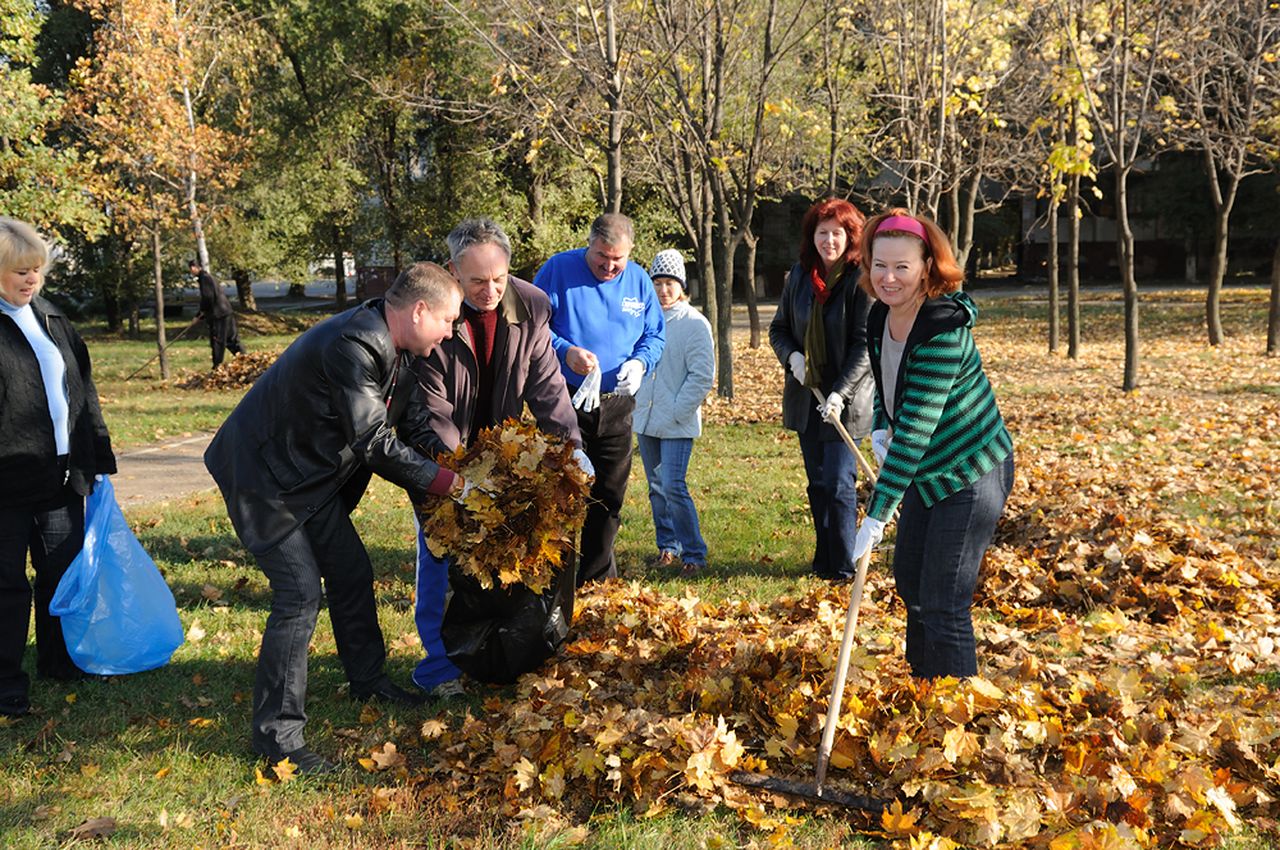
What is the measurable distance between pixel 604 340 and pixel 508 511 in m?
1.73

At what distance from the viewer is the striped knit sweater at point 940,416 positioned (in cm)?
349

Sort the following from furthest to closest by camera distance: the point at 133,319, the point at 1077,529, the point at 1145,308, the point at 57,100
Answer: the point at 133,319
the point at 1145,308
the point at 57,100
the point at 1077,529

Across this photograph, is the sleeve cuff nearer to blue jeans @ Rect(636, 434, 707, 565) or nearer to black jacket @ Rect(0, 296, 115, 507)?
black jacket @ Rect(0, 296, 115, 507)

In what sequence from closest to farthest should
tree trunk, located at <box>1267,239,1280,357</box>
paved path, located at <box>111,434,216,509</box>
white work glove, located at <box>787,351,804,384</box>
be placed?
white work glove, located at <box>787,351,804,384</box>
paved path, located at <box>111,434,216,509</box>
tree trunk, located at <box>1267,239,1280,357</box>

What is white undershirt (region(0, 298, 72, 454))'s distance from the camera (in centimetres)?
448

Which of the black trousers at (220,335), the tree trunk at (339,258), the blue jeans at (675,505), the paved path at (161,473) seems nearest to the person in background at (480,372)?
the blue jeans at (675,505)

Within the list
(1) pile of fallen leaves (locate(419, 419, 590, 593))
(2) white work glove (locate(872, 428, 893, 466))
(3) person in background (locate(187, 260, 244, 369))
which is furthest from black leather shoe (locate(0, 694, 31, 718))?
(3) person in background (locate(187, 260, 244, 369))

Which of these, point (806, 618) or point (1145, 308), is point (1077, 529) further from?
point (1145, 308)

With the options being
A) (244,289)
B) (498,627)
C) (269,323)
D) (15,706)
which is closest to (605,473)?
(498,627)

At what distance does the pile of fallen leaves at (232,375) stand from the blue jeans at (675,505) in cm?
1321

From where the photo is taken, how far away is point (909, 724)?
3.51 metres

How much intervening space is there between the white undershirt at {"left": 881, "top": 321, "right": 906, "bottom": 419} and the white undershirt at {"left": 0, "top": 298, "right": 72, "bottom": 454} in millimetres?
3369

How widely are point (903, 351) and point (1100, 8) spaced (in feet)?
35.5

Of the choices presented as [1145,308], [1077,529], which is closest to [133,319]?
[1145,308]
